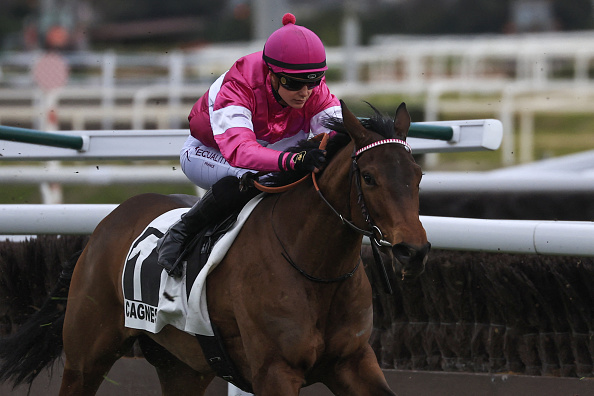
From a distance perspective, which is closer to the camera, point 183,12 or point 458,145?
point 458,145

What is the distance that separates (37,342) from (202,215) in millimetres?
1187

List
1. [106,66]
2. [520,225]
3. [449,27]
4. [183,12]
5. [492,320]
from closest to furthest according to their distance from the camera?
[520,225]
[492,320]
[106,66]
[449,27]
[183,12]

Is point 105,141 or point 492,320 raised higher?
point 105,141

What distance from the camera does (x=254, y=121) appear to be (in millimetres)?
3479

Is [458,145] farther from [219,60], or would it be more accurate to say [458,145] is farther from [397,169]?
[219,60]

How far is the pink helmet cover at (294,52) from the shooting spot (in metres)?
3.24

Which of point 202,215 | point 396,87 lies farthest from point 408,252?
point 396,87

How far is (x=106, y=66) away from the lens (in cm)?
1116

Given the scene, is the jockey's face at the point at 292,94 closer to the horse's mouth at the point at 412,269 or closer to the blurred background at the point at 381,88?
the horse's mouth at the point at 412,269

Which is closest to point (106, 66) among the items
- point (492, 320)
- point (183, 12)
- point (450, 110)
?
point (450, 110)

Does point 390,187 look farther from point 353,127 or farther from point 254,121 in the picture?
point 254,121

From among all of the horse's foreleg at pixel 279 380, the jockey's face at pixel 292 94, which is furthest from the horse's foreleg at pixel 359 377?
the jockey's face at pixel 292 94

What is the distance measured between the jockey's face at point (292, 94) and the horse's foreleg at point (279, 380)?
911 millimetres

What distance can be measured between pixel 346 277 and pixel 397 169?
51 cm
